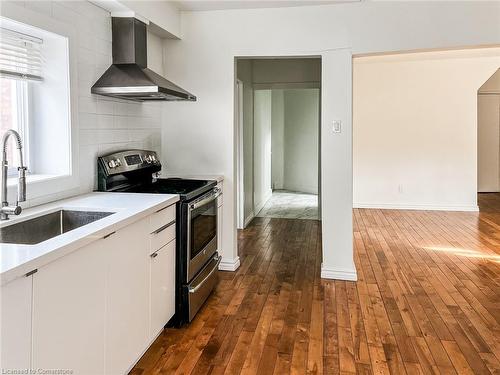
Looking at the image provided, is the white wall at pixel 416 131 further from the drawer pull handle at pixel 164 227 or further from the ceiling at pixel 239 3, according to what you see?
the drawer pull handle at pixel 164 227

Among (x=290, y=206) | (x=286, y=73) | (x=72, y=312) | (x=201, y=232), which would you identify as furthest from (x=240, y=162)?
(x=72, y=312)

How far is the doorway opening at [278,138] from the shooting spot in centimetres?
636

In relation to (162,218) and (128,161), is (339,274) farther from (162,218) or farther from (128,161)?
(128,161)

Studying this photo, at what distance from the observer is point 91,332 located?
6.40 ft

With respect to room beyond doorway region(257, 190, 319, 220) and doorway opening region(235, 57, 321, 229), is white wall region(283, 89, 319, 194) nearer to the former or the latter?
doorway opening region(235, 57, 321, 229)

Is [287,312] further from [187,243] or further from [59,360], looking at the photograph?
[59,360]

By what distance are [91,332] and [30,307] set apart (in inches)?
18.5

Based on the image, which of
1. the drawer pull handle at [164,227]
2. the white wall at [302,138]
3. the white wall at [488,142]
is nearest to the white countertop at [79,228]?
the drawer pull handle at [164,227]

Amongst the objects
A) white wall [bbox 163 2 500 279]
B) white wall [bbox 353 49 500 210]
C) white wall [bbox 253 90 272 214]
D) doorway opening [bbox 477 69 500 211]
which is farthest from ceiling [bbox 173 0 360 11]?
doorway opening [bbox 477 69 500 211]

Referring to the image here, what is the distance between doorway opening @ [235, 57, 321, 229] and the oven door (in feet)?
7.84

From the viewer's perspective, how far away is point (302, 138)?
10148 mm

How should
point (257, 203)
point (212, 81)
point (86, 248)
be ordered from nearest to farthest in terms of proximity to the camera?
point (86, 248), point (212, 81), point (257, 203)

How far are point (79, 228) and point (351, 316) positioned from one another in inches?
82.7

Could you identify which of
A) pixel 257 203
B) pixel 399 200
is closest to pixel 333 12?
pixel 257 203
